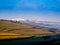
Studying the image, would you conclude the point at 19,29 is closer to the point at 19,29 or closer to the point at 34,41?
the point at 19,29

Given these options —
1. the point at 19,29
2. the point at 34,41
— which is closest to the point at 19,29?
the point at 19,29

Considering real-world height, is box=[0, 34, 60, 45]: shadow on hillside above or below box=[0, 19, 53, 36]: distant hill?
below

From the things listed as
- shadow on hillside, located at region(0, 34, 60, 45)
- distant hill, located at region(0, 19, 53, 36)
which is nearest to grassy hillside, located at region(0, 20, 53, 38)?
distant hill, located at region(0, 19, 53, 36)

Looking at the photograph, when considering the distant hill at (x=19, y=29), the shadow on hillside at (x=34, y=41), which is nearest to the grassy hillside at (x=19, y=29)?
the distant hill at (x=19, y=29)

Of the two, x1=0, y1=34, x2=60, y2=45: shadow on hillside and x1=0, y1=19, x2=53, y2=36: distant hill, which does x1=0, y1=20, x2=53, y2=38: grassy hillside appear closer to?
x1=0, y1=19, x2=53, y2=36: distant hill
